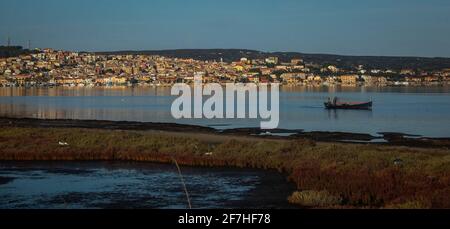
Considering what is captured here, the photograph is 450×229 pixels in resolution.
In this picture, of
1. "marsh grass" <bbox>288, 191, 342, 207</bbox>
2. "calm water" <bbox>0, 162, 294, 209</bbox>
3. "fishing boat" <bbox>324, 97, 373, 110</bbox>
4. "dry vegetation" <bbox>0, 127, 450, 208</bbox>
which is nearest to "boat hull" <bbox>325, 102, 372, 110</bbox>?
"fishing boat" <bbox>324, 97, 373, 110</bbox>

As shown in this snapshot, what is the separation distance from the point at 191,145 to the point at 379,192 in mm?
13313

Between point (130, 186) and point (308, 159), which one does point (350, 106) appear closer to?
point (308, 159)

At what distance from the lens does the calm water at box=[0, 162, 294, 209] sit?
1778 centimetres

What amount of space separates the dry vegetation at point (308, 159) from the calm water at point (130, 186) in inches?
41.8

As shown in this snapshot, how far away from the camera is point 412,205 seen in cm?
1444

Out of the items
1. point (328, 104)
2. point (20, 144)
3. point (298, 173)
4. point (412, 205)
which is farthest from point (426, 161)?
point (328, 104)

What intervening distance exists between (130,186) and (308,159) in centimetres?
748

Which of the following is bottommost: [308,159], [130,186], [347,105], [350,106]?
[350,106]

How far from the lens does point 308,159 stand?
25.3 metres

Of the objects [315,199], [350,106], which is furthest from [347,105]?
[315,199]

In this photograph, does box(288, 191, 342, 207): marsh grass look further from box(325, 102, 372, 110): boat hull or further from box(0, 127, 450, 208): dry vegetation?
box(325, 102, 372, 110): boat hull

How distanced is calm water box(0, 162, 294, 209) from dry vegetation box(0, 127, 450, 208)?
1061 mm
